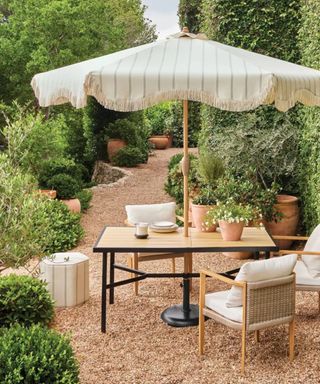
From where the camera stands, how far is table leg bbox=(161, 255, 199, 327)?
6000mm

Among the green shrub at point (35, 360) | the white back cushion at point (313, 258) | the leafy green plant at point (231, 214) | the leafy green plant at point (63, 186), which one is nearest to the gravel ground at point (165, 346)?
the white back cushion at point (313, 258)

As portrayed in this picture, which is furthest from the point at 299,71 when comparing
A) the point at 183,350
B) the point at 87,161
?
the point at 87,161

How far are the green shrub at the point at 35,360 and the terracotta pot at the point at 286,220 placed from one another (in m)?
5.48

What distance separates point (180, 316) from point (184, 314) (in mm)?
46

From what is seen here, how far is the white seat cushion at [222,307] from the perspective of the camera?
497cm

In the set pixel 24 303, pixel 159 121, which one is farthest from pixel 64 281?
pixel 159 121

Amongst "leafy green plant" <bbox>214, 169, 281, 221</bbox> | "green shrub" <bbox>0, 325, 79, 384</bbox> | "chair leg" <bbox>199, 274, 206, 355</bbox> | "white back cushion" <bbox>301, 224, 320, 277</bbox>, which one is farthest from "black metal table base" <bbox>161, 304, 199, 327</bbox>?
"leafy green plant" <bbox>214, 169, 281, 221</bbox>

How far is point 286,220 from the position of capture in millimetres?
9328

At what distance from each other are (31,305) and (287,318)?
2.46 meters

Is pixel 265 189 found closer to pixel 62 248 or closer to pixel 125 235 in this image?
pixel 62 248

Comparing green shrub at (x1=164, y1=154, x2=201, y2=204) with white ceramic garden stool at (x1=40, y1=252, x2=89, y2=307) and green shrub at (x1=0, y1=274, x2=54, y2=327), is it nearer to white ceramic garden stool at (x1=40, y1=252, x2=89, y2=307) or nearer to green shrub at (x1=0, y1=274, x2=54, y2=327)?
white ceramic garden stool at (x1=40, y1=252, x2=89, y2=307)

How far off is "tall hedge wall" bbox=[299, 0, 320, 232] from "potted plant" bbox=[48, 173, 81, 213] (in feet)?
15.2

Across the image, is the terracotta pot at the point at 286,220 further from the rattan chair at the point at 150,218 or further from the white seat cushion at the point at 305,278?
the white seat cushion at the point at 305,278

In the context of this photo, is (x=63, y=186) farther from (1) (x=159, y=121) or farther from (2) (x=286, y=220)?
(1) (x=159, y=121)
